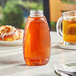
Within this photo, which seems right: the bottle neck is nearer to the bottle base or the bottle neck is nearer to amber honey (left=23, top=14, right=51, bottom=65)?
amber honey (left=23, top=14, right=51, bottom=65)

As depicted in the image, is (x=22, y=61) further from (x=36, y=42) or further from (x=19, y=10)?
(x=19, y=10)

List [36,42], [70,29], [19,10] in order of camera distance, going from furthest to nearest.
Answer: [19,10]
[70,29]
[36,42]

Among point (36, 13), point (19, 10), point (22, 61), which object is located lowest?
point (19, 10)

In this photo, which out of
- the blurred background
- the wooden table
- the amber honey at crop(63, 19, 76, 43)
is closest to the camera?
the wooden table

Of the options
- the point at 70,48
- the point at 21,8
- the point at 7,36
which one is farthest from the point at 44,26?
the point at 21,8

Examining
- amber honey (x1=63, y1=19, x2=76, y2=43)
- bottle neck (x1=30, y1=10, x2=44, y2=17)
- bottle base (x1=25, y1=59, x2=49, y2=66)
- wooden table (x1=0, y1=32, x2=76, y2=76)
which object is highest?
→ bottle neck (x1=30, y1=10, x2=44, y2=17)

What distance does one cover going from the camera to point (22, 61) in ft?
3.33

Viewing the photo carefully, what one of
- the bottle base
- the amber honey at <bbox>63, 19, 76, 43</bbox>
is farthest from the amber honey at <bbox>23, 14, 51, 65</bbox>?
the amber honey at <bbox>63, 19, 76, 43</bbox>

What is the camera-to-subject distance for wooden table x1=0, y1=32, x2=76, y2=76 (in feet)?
2.82

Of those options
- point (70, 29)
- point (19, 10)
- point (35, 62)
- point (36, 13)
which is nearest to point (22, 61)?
point (35, 62)

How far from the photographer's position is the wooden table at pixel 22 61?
0.86 m

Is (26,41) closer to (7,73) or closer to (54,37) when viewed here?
(7,73)

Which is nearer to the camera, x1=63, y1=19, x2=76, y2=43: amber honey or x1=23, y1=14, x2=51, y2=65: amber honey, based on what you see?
x1=23, y1=14, x2=51, y2=65: amber honey

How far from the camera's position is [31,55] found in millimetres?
932
